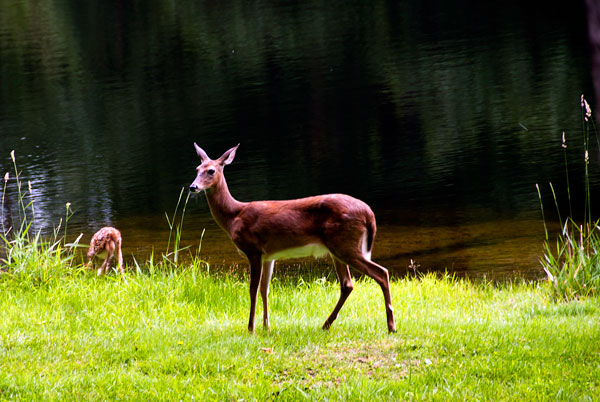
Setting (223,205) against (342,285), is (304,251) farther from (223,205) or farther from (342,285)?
(223,205)

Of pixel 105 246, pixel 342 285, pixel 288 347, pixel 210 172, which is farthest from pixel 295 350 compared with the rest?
pixel 105 246

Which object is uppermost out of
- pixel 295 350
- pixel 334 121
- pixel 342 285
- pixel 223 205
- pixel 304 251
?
pixel 223 205

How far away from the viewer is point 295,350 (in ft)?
21.1

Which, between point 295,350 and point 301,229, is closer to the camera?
point 295,350

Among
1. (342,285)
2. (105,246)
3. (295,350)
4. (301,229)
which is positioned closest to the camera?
(295,350)

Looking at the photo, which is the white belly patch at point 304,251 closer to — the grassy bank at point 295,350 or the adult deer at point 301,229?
the adult deer at point 301,229

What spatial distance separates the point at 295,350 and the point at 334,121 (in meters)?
19.3

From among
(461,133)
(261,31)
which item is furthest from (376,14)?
(461,133)

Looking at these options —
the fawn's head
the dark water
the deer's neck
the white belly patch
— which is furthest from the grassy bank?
the dark water

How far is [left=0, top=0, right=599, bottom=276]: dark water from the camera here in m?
15.3

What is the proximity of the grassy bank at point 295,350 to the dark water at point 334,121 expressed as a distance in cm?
389

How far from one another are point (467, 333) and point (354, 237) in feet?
4.08

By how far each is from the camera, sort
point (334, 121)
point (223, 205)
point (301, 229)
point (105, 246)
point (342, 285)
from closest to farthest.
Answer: point (301, 229) < point (342, 285) < point (223, 205) < point (105, 246) < point (334, 121)

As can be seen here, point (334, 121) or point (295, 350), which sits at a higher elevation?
point (295, 350)
